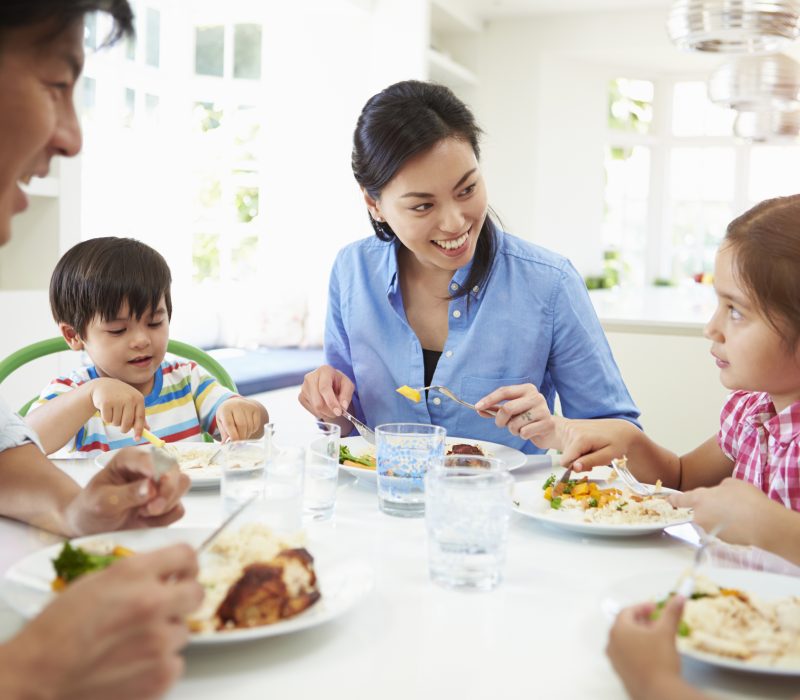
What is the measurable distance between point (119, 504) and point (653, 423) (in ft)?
12.6

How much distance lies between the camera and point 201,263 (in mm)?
5090

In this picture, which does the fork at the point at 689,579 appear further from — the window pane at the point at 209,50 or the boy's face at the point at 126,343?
the window pane at the point at 209,50

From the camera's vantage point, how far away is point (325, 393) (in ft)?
5.74

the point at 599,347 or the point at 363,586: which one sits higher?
the point at 599,347

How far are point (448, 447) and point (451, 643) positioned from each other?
27.8 inches

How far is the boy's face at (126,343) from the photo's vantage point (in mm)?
1832

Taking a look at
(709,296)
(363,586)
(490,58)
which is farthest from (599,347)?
Answer: (490,58)

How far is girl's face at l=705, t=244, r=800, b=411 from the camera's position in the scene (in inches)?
52.6

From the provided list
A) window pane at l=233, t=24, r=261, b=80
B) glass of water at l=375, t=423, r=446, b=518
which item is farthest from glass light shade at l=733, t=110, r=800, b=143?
glass of water at l=375, t=423, r=446, b=518

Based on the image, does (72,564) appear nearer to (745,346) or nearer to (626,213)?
(745,346)

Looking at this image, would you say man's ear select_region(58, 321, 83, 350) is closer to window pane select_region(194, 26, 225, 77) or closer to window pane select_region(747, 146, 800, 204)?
window pane select_region(194, 26, 225, 77)

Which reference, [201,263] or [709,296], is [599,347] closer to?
[201,263]

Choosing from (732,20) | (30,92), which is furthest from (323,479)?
(732,20)

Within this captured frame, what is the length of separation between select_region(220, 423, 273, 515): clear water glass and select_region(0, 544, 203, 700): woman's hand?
42 centimetres
